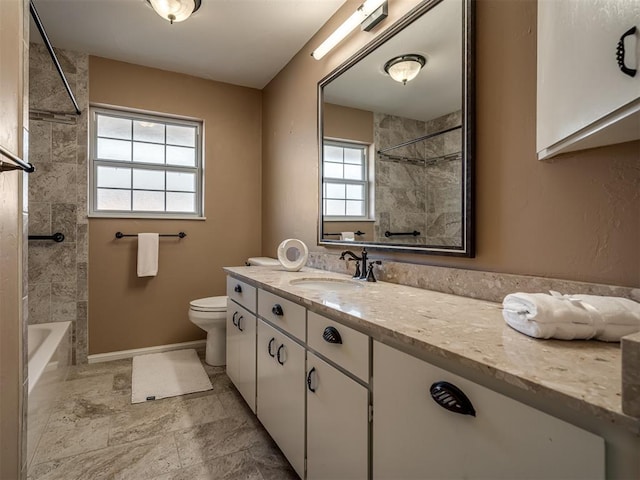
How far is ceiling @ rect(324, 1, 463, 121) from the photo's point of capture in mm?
1441

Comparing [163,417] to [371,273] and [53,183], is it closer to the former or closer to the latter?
[371,273]

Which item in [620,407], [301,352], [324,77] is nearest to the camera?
[620,407]

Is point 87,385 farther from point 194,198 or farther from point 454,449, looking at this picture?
point 454,449

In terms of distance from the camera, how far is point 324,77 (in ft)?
7.78

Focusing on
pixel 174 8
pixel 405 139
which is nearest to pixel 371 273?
pixel 405 139

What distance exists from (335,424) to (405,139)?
1337 mm

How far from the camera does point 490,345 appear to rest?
0.76 meters

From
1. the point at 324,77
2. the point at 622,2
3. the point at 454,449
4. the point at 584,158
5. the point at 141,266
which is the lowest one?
the point at 454,449

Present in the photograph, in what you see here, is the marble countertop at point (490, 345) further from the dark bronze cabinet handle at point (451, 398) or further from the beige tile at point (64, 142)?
the beige tile at point (64, 142)

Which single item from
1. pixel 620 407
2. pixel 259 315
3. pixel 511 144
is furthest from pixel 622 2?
pixel 259 315

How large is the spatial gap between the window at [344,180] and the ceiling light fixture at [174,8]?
44.6 inches

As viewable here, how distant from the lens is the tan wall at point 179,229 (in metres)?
2.83

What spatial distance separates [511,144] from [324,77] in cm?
154

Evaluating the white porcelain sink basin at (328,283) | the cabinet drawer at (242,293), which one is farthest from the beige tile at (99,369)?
the white porcelain sink basin at (328,283)
